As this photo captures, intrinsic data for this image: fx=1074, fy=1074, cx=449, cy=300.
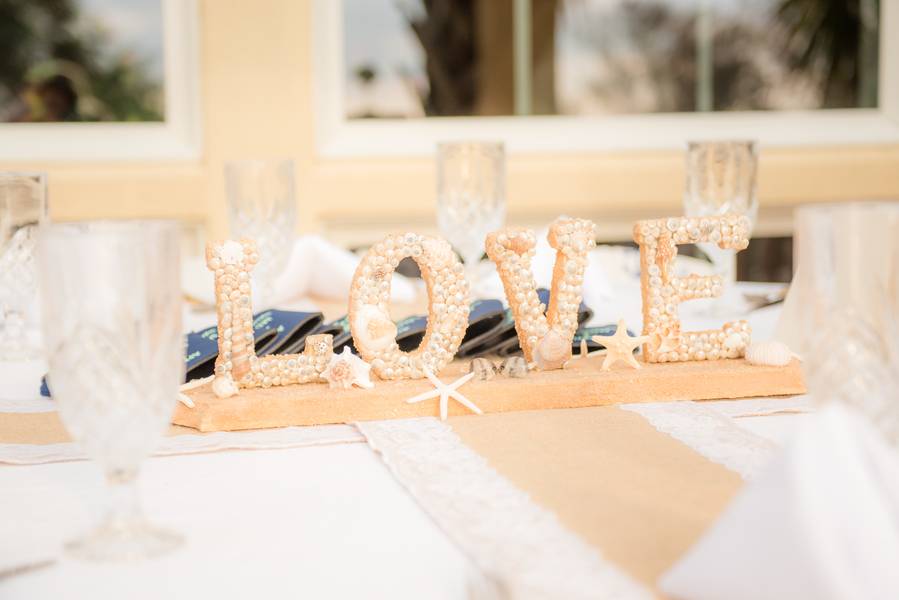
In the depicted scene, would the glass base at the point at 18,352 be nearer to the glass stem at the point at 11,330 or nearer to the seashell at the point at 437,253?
the glass stem at the point at 11,330

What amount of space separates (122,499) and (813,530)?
401 mm

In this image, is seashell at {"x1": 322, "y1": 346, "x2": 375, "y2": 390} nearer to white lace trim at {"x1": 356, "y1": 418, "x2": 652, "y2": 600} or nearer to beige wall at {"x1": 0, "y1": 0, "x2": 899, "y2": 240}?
white lace trim at {"x1": 356, "y1": 418, "x2": 652, "y2": 600}

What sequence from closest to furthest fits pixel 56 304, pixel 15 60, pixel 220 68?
pixel 56 304 < pixel 220 68 < pixel 15 60

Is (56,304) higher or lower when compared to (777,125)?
lower

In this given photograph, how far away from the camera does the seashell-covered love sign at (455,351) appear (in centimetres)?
96

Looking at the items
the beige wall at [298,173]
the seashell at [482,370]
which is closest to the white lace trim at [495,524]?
the seashell at [482,370]

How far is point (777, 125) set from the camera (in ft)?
11.1

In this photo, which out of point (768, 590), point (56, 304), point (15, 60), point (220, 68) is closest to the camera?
point (768, 590)

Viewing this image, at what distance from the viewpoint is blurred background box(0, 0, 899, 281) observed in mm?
3025

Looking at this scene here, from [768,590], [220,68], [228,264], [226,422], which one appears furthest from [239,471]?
[220,68]

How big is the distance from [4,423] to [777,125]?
9.50 ft

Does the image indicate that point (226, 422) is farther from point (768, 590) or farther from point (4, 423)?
point (768, 590)

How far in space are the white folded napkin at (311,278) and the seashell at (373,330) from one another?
0.73 meters

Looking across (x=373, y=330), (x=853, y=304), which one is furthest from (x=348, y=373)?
(x=853, y=304)
